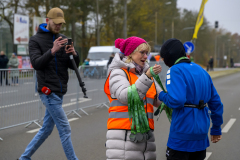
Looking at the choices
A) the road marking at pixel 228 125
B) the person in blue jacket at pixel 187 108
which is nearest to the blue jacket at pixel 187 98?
the person in blue jacket at pixel 187 108

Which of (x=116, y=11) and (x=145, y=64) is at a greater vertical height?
(x=116, y=11)

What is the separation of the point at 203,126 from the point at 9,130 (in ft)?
17.5

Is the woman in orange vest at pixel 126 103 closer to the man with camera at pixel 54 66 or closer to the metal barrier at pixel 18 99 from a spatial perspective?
the man with camera at pixel 54 66

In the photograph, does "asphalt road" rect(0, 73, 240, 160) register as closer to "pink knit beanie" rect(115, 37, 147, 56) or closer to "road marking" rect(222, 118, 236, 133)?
"road marking" rect(222, 118, 236, 133)

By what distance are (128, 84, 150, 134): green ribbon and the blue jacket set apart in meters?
0.21

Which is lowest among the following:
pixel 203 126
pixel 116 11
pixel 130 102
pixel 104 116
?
pixel 104 116

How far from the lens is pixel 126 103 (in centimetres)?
271

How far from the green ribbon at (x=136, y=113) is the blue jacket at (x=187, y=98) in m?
0.21

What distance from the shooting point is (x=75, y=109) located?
29.4 ft

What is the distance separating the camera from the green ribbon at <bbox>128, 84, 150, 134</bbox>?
2.60 meters

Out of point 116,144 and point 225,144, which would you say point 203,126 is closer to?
point 116,144

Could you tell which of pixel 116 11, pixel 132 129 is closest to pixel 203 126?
pixel 132 129

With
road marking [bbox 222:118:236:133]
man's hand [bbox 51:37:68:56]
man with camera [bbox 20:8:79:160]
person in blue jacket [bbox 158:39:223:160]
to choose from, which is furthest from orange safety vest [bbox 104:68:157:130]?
road marking [bbox 222:118:236:133]

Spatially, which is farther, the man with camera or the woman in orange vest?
the man with camera
